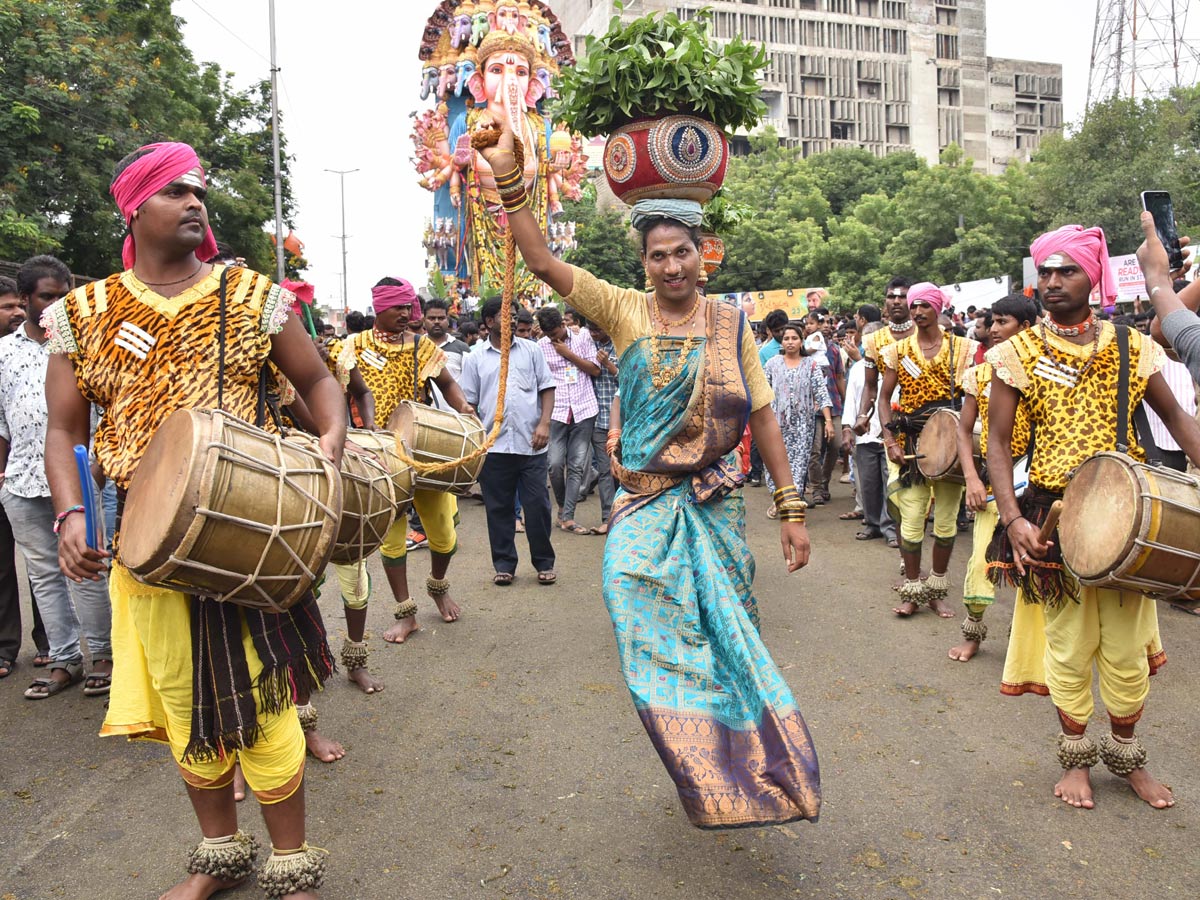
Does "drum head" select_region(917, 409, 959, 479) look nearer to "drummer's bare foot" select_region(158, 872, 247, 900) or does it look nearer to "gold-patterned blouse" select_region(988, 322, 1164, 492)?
"gold-patterned blouse" select_region(988, 322, 1164, 492)

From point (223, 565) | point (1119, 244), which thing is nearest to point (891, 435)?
point (223, 565)

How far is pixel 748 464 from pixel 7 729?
9215 mm

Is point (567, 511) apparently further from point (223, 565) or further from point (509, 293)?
point (223, 565)

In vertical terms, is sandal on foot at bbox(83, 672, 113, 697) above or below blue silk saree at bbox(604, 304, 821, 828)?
below

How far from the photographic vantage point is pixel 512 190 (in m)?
3.50

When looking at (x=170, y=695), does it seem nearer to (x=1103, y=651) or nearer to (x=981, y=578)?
(x=1103, y=651)

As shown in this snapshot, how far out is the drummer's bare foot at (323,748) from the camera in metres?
4.39

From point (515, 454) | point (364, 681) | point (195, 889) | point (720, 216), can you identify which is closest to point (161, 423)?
point (195, 889)

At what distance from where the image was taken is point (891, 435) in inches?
268

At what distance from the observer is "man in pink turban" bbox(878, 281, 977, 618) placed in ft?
21.6

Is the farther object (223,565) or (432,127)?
(432,127)

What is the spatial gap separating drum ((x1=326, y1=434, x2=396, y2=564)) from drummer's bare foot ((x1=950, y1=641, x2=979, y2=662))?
346 centimetres

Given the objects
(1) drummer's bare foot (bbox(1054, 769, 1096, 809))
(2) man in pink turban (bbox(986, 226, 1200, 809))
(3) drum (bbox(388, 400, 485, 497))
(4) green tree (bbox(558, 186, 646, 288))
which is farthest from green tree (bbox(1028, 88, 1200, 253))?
(1) drummer's bare foot (bbox(1054, 769, 1096, 809))

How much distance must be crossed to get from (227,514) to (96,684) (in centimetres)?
346
